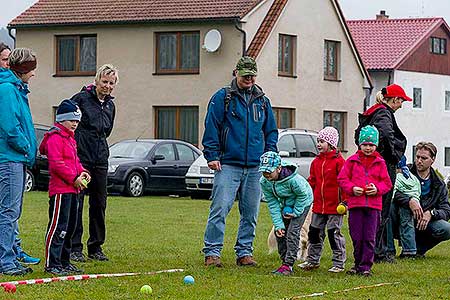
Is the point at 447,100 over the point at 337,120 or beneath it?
over

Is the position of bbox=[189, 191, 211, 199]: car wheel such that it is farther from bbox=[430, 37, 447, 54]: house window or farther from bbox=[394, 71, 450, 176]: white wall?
bbox=[430, 37, 447, 54]: house window

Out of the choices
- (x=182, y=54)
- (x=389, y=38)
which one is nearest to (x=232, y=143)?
(x=182, y=54)

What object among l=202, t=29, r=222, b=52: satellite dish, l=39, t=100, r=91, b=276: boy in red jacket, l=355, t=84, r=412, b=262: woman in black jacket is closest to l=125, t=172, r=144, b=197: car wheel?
l=202, t=29, r=222, b=52: satellite dish

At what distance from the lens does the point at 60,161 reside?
10.9 m

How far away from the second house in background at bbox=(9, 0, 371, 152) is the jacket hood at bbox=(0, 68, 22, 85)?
25.2m

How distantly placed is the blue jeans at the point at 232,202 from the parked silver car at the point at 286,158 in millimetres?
13958

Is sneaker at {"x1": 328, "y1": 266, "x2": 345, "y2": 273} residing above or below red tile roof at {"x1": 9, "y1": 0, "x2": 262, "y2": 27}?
below

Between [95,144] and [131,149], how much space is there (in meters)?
15.9

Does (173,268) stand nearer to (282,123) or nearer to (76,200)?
(76,200)

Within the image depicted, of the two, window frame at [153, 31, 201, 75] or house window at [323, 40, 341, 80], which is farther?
house window at [323, 40, 341, 80]

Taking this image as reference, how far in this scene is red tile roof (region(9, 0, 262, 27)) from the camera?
120 feet

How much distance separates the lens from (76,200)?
1117 centimetres

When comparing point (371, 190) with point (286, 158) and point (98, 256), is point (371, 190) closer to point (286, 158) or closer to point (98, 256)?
point (98, 256)

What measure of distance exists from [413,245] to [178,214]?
303 inches
